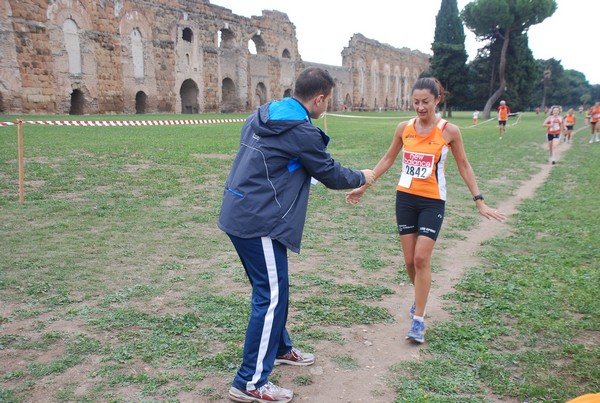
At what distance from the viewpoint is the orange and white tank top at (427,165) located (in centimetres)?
386

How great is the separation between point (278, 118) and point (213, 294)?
7.42 ft

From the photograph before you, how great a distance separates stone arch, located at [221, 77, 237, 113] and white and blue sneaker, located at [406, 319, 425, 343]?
115ft

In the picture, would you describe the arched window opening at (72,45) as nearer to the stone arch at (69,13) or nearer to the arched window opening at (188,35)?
the stone arch at (69,13)

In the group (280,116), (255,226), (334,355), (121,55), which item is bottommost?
(334,355)

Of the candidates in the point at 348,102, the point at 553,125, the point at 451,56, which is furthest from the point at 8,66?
the point at 451,56

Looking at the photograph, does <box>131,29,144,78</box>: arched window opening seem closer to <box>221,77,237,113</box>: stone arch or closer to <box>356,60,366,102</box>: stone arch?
<box>221,77,237,113</box>: stone arch

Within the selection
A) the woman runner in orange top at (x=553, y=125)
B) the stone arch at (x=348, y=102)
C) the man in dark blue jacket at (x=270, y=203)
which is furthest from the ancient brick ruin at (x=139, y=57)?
the man in dark blue jacket at (x=270, y=203)

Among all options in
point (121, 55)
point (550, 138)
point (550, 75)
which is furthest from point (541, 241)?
point (550, 75)

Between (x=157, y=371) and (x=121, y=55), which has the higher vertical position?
(x=121, y=55)

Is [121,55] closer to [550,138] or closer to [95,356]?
[550,138]

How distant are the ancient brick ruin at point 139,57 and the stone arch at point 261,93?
0.38 ft

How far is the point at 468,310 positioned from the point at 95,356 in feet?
9.98

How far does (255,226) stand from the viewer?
2820mm

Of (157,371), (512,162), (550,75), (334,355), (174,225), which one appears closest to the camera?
(157,371)
